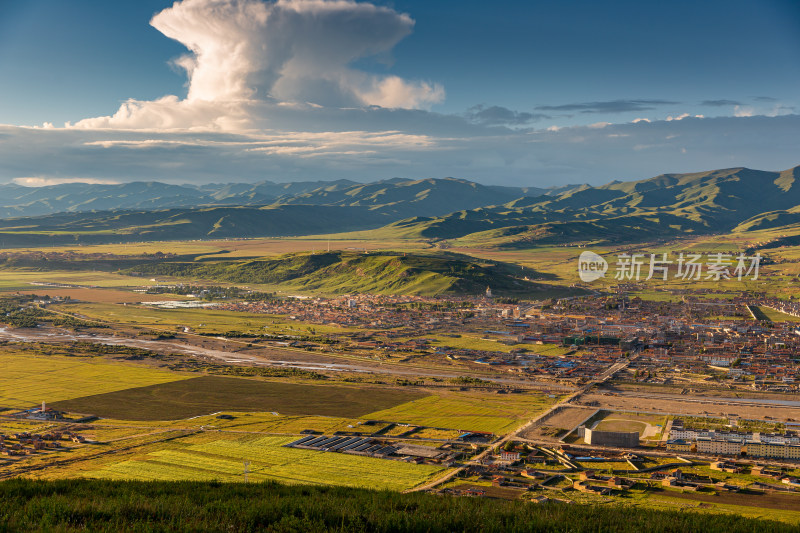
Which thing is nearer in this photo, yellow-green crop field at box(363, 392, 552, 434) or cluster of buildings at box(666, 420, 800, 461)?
cluster of buildings at box(666, 420, 800, 461)

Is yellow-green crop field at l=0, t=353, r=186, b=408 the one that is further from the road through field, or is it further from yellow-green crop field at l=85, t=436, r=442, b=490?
yellow-green crop field at l=85, t=436, r=442, b=490

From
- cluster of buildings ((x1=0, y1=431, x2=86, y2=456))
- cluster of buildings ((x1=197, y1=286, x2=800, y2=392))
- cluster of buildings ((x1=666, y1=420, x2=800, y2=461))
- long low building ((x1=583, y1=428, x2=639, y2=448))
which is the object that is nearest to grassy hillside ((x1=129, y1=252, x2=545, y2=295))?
cluster of buildings ((x1=197, y1=286, x2=800, y2=392))

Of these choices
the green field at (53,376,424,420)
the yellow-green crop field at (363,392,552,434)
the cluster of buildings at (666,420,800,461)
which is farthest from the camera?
the green field at (53,376,424,420)

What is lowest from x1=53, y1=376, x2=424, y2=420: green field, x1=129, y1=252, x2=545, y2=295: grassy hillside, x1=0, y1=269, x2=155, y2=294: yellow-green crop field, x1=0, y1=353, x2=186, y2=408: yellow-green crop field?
x1=0, y1=353, x2=186, y2=408: yellow-green crop field

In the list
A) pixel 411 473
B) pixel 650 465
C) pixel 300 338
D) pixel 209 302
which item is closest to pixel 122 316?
pixel 209 302

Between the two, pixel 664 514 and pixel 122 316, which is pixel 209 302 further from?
pixel 664 514

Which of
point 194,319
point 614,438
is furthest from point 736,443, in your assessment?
point 194,319

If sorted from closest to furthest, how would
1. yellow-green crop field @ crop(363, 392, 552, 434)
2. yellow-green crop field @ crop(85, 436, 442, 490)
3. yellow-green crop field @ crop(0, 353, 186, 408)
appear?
1. yellow-green crop field @ crop(85, 436, 442, 490)
2. yellow-green crop field @ crop(363, 392, 552, 434)
3. yellow-green crop field @ crop(0, 353, 186, 408)
